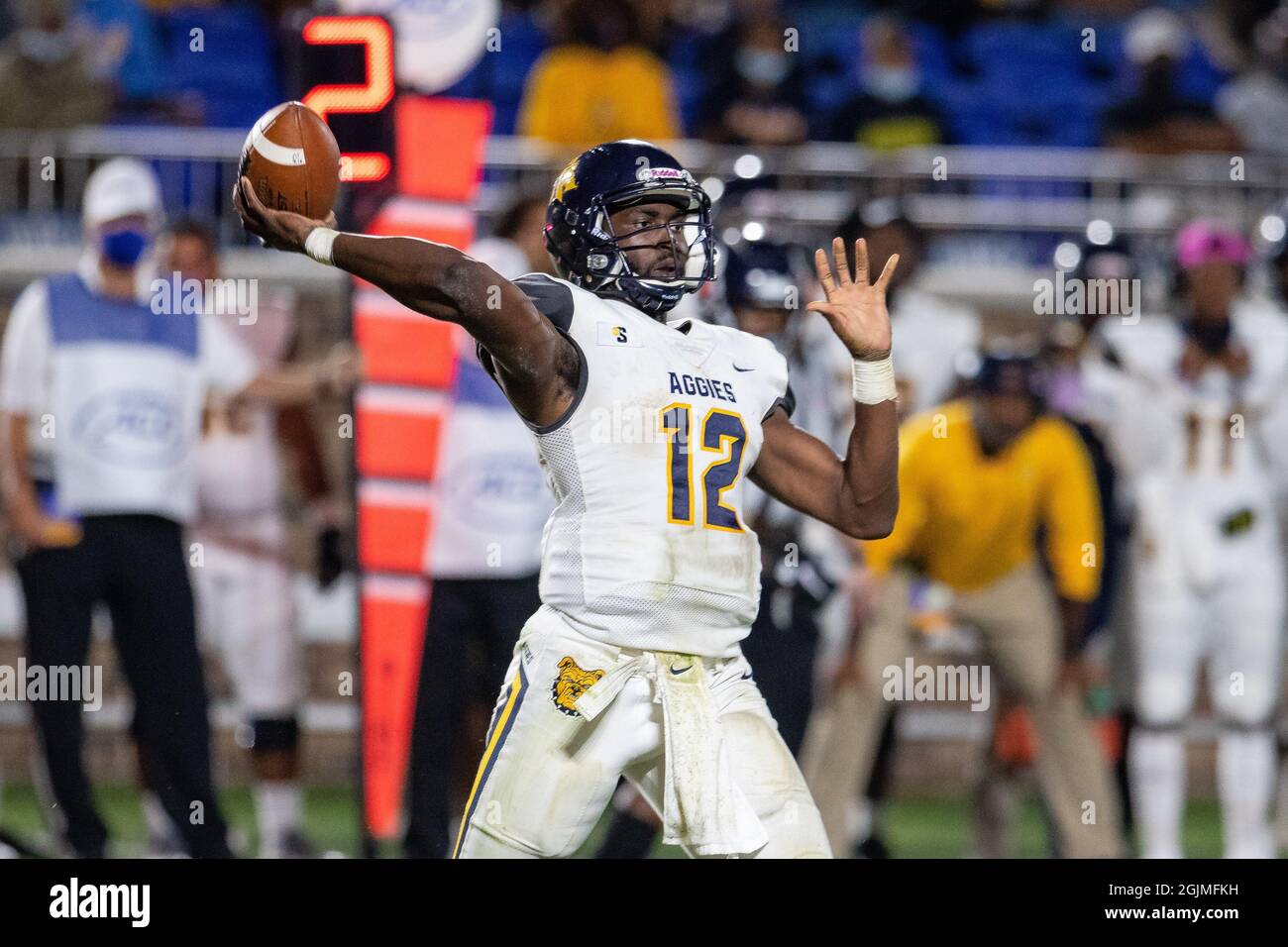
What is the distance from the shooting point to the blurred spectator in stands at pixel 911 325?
8094 millimetres

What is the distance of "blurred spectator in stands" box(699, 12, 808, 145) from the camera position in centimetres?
1009

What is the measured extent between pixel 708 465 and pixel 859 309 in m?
0.49

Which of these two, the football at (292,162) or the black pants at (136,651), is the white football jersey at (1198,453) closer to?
the black pants at (136,651)

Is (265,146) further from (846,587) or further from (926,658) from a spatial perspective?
(926,658)

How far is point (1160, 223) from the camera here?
9703mm

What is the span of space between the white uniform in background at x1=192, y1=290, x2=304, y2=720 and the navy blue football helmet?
364 cm

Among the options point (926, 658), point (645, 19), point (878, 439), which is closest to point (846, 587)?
point (926, 658)

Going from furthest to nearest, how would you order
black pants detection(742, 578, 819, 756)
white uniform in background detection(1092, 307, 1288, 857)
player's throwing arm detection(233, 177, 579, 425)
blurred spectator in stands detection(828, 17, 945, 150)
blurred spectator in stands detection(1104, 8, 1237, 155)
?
1. blurred spectator in stands detection(1104, 8, 1237, 155)
2. blurred spectator in stands detection(828, 17, 945, 150)
3. white uniform in background detection(1092, 307, 1288, 857)
4. black pants detection(742, 578, 819, 756)
5. player's throwing arm detection(233, 177, 579, 425)

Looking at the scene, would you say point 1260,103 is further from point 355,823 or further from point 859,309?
point 859,309

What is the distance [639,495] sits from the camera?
14.2ft

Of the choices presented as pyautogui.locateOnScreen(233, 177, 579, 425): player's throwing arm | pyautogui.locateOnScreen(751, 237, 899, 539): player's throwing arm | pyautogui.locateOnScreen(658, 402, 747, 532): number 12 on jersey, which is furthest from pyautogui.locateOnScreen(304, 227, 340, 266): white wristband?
pyautogui.locateOnScreen(751, 237, 899, 539): player's throwing arm

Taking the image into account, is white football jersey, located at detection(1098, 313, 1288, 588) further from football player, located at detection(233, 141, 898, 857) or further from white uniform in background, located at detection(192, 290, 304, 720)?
football player, located at detection(233, 141, 898, 857)

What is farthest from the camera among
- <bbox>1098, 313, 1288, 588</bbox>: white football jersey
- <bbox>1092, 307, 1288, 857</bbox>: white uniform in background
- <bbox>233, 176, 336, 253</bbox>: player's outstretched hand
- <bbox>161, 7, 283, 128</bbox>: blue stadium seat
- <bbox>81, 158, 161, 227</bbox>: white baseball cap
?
<bbox>161, 7, 283, 128</bbox>: blue stadium seat
